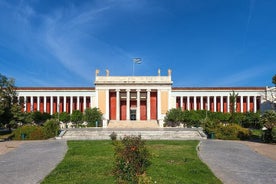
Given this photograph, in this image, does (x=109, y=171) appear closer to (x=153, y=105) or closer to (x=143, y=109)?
(x=153, y=105)

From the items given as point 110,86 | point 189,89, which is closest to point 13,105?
point 110,86

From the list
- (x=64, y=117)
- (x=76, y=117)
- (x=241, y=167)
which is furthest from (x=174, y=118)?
Result: (x=241, y=167)

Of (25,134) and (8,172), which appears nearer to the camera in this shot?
(8,172)

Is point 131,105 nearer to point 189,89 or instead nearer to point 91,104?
point 91,104

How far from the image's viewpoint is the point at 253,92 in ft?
218

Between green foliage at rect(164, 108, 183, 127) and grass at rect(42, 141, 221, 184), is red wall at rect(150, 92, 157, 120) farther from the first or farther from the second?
grass at rect(42, 141, 221, 184)

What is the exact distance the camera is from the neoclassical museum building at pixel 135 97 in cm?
6116

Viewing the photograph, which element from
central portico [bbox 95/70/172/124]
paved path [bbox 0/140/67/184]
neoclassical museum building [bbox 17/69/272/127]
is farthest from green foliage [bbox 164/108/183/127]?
paved path [bbox 0/140/67/184]

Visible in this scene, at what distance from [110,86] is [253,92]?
110 ft

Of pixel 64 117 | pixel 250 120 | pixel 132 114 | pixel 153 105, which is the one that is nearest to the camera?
pixel 250 120

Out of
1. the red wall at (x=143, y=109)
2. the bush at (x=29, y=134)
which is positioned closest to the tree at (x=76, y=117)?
the red wall at (x=143, y=109)

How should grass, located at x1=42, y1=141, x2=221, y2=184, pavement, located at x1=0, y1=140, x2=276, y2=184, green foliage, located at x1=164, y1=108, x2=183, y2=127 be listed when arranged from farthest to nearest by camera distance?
green foliage, located at x1=164, y1=108, x2=183, y2=127 → pavement, located at x1=0, y1=140, x2=276, y2=184 → grass, located at x1=42, y1=141, x2=221, y2=184

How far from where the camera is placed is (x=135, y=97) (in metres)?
64.3

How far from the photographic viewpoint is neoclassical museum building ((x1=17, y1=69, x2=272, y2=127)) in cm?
6116
